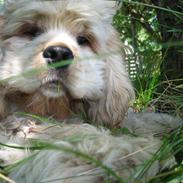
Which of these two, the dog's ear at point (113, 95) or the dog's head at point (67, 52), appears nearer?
the dog's head at point (67, 52)

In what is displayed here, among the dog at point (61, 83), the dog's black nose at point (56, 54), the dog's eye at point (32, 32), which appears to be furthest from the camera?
the dog's eye at point (32, 32)

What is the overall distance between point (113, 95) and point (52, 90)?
500 millimetres

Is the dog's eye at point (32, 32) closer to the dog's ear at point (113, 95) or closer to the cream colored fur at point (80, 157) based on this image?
the dog's ear at point (113, 95)

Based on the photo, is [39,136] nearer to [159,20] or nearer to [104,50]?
[104,50]

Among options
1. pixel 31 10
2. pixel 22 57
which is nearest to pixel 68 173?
pixel 22 57

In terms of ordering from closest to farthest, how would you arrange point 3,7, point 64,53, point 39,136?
1. point 39,136
2. point 64,53
3. point 3,7

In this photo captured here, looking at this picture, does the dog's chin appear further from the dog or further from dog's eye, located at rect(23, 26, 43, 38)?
dog's eye, located at rect(23, 26, 43, 38)

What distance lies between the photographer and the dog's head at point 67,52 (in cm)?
242

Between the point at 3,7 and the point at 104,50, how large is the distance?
1.91 ft

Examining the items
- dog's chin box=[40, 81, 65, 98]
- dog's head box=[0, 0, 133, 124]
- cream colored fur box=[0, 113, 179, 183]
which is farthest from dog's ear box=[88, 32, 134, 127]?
cream colored fur box=[0, 113, 179, 183]

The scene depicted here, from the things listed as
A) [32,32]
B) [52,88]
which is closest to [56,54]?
[52,88]

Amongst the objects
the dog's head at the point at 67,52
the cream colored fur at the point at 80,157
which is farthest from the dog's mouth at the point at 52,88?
the cream colored fur at the point at 80,157

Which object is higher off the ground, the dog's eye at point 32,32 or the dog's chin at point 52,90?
the dog's eye at point 32,32

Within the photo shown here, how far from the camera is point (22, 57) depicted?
2.55m
